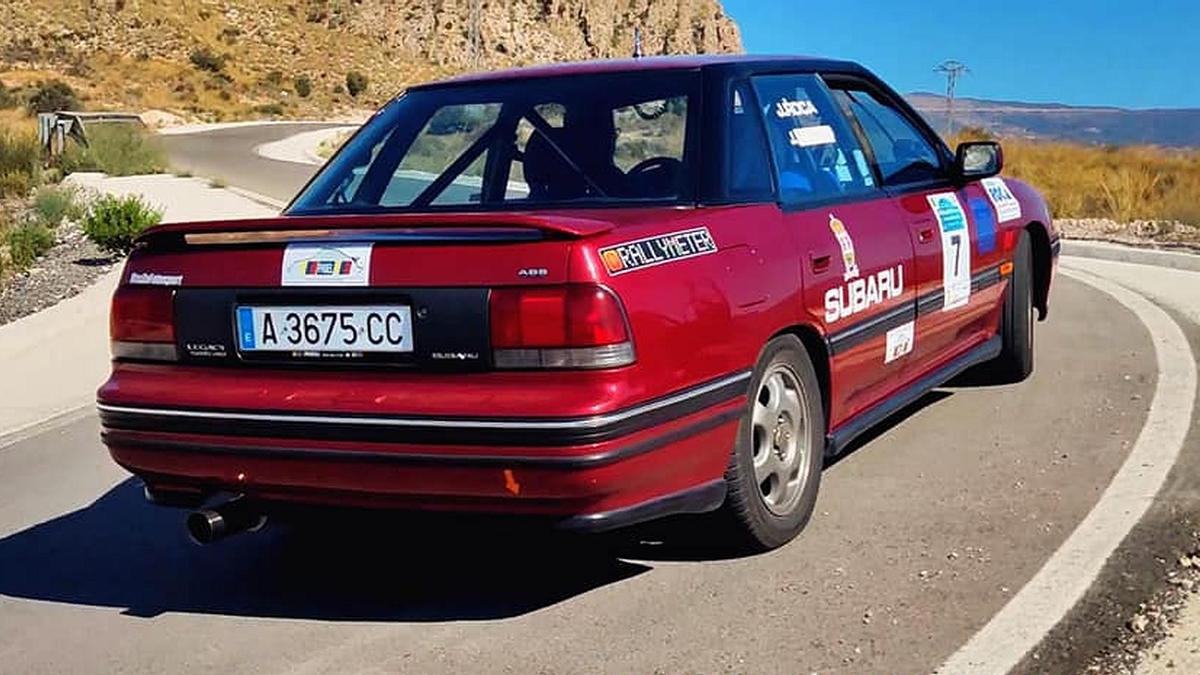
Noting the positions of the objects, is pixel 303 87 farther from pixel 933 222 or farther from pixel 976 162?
pixel 933 222

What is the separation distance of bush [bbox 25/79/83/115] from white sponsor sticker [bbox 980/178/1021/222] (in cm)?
5616

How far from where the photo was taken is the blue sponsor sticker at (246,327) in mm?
4172

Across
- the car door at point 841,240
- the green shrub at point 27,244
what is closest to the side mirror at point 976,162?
the car door at point 841,240

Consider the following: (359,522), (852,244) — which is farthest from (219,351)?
(852,244)

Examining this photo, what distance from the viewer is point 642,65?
16.9 ft

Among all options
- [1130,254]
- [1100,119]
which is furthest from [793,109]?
[1100,119]

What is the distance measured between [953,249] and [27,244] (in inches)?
495

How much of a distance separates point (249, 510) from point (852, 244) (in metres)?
2.29

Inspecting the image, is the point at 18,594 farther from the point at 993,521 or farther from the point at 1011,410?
the point at 1011,410

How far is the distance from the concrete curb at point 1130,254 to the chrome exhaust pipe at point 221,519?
34.4 feet

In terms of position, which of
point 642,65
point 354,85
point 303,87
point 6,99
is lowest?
point 354,85

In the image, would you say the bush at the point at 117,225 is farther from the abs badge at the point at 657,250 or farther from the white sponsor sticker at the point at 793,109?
the abs badge at the point at 657,250

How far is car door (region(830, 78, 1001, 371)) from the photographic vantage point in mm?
5773

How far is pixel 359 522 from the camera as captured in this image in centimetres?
413
